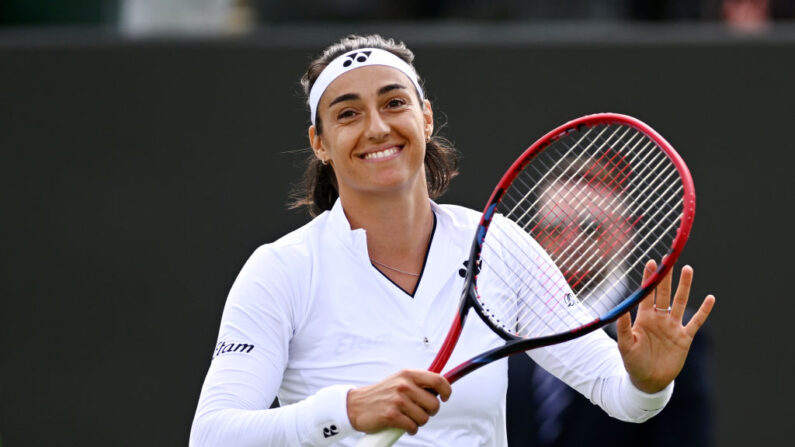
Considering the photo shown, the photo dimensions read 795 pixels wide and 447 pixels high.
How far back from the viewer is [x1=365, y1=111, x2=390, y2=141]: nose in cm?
253

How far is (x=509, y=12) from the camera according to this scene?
6008 mm

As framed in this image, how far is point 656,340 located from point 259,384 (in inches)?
29.6

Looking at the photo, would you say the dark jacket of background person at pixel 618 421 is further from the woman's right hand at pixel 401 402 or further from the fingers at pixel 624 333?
the woman's right hand at pixel 401 402

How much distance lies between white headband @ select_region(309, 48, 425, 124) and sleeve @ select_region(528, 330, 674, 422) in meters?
0.62

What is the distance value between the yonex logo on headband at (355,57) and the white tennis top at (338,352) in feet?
1.04

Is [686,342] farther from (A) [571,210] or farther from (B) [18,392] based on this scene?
(B) [18,392]

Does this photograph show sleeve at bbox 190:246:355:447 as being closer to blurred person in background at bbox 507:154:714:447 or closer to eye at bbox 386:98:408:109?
eye at bbox 386:98:408:109

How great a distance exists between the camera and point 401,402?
7.42ft

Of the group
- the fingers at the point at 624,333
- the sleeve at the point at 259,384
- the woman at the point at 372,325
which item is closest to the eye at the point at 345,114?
the woman at the point at 372,325

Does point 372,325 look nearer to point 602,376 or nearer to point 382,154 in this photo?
point 382,154

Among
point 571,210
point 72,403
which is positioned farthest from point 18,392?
point 571,210

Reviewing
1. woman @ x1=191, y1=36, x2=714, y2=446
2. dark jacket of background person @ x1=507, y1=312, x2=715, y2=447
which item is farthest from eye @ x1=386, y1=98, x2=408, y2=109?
dark jacket of background person @ x1=507, y1=312, x2=715, y2=447

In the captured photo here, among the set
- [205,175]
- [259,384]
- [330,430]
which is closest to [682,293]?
[330,430]

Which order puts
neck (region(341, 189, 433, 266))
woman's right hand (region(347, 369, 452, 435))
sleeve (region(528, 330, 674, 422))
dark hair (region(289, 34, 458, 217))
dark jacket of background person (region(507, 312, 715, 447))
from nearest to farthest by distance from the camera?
woman's right hand (region(347, 369, 452, 435)) < sleeve (region(528, 330, 674, 422)) < neck (region(341, 189, 433, 266)) < dark hair (region(289, 34, 458, 217)) < dark jacket of background person (region(507, 312, 715, 447))
